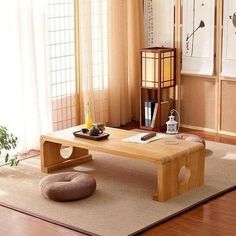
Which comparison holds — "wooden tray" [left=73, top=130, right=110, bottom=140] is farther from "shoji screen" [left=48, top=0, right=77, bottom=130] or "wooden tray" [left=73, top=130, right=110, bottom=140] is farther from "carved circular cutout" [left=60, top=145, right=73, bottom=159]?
"shoji screen" [left=48, top=0, right=77, bottom=130]

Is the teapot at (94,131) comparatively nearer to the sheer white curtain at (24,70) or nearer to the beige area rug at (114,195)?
the beige area rug at (114,195)

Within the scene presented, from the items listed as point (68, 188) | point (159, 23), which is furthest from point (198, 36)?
point (68, 188)

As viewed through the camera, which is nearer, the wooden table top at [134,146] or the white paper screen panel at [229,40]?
the wooden table top at [134,146]

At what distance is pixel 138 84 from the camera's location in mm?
6746

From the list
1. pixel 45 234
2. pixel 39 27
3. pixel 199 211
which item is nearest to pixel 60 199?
pixel 45 234

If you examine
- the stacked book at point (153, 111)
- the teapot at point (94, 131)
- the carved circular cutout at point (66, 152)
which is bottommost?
the carved circular cutout at point (66, 152)

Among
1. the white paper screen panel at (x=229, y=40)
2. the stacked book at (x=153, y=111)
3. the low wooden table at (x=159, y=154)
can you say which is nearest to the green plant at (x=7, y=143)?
the low wooden table at (x=159, y=154)

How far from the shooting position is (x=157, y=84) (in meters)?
6.24

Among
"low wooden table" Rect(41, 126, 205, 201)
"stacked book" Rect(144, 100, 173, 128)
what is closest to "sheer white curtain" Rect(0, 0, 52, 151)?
"low wooden table" Rect(41, 126, 205, 201)

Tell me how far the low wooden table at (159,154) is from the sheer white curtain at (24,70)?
696 mm

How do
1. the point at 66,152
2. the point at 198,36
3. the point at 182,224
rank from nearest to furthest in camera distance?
1. the point at 182,224
2. the point at 66,152
3. the point at 198,36

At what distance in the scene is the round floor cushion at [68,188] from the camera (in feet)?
13.5

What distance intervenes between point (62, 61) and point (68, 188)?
2181 millimetres

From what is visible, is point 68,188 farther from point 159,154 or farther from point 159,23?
point 159,23
